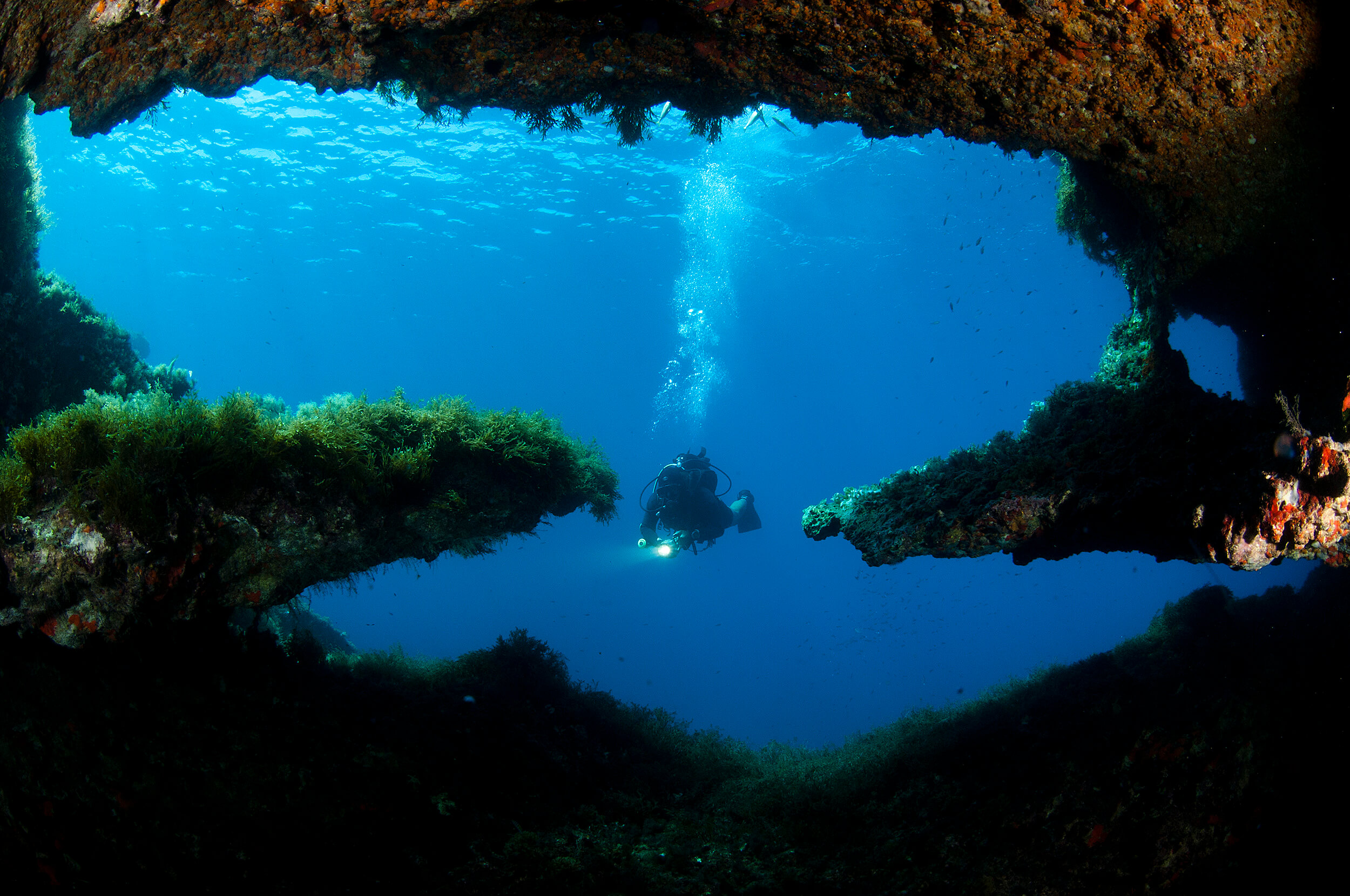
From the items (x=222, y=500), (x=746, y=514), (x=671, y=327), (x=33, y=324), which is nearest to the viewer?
(x=222, y=500)

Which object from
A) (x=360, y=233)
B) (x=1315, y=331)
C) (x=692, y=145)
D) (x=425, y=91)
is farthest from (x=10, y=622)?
(x=360, y=233)

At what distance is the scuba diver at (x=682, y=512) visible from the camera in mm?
13891

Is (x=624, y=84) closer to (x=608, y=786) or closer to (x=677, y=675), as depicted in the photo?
(x=608, y=786)

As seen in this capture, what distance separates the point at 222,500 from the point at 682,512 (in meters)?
10.7

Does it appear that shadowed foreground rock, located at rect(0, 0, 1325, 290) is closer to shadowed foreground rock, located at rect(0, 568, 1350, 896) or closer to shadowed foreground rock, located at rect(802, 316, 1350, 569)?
shadowed foreground rock, located at rect(802, 316, 1350, 569)

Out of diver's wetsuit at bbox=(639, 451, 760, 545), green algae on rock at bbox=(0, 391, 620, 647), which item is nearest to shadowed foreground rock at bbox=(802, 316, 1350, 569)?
green algae on rock at bbox=(0, 391, 620, 647)

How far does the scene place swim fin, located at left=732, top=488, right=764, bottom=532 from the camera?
632 inches

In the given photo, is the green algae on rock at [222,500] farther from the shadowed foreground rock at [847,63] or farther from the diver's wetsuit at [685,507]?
the diver's wetsuit at [685,507]

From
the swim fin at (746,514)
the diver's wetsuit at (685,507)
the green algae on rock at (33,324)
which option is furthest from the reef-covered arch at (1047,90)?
the swim fin at (746,514)

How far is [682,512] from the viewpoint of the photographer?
46.2 ft

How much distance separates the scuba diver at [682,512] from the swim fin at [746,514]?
143 cm

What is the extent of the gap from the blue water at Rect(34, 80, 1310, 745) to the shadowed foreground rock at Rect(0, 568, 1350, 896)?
7.35 feet

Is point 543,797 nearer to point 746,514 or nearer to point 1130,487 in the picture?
point 1130,487

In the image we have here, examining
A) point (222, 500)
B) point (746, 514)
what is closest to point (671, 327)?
point (746, 514)
